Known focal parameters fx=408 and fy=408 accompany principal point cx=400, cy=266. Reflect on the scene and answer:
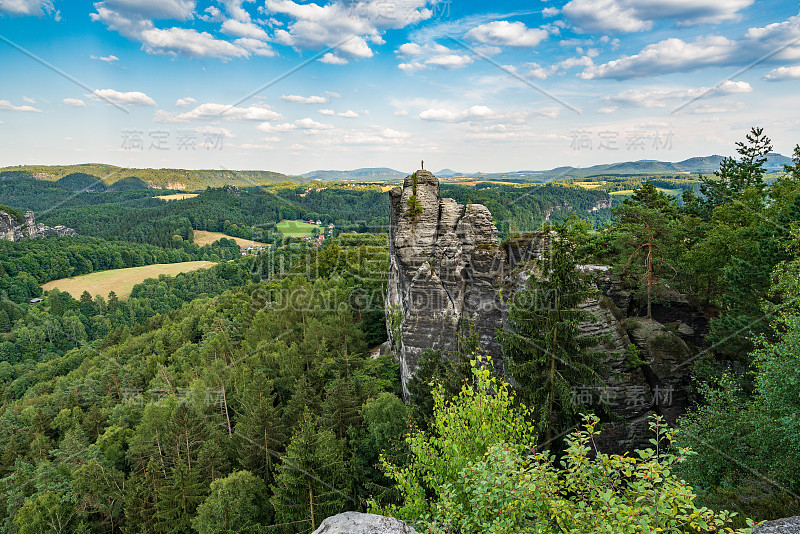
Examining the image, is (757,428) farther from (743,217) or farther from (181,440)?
(181,440)

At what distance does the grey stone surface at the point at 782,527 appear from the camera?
6762 millimetres

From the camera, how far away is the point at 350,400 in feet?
78.8

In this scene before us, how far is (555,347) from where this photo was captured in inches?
573

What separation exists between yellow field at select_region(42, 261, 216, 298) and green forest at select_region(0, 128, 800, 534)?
3436 inches

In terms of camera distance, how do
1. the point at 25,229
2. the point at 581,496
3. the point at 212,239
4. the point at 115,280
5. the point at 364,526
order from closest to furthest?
the point at 581,496, the point at 364,526, the point at 115,280, the point at 25,229, the point at 212,239

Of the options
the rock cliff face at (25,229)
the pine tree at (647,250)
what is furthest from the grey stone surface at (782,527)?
the rock cliff face at (25,229)

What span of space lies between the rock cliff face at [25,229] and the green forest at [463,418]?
15613cm

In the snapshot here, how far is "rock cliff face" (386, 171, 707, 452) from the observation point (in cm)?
1747

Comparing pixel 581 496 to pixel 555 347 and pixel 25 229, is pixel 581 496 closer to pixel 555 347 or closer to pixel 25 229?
pixel 555 347

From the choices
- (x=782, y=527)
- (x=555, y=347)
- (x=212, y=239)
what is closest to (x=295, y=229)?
(x=212, y=239)

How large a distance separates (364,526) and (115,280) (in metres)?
161

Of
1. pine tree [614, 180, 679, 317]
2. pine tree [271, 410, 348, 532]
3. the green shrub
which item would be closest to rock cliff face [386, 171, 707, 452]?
pine tree [614, 180, 679, 317]

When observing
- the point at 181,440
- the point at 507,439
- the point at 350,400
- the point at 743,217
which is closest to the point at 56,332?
the point at 181,440

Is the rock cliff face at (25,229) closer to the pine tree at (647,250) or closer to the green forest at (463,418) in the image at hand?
the green forest at (463,418)
